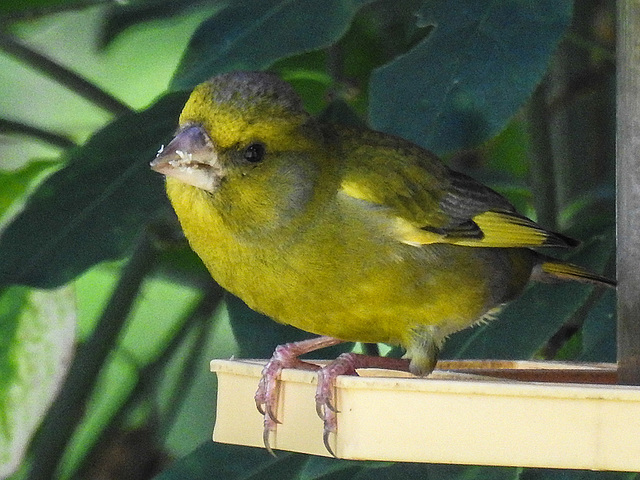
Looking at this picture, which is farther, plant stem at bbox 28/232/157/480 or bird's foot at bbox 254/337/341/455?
plant stem at bbox 28/232/157/480

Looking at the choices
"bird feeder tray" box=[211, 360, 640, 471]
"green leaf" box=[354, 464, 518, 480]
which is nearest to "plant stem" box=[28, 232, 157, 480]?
"green leaf" box=[354, 464, 518, 480]

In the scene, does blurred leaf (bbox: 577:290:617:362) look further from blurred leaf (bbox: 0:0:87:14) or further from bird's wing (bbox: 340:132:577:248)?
blurred leaf (bbox: 0:0:87:14)

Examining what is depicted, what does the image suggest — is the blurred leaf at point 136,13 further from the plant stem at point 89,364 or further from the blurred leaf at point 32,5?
the plant stem at point 89,364

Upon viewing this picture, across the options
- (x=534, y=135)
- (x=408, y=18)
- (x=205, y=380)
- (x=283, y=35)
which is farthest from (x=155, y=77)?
(x=283, y=35)

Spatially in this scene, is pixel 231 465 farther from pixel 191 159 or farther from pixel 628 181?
pixel 628 181

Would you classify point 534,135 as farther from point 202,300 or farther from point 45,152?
point 45,152

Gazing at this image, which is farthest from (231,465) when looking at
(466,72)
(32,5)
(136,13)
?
(32,5)

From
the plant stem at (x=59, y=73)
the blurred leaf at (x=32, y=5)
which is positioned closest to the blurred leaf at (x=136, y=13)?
the blurred leaf at (x=32, y=5)
